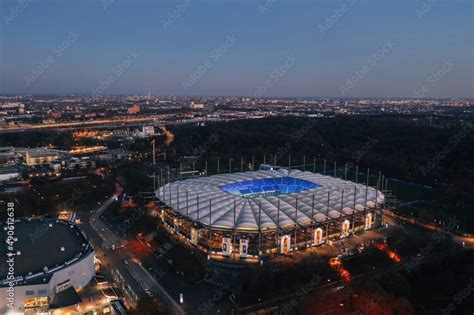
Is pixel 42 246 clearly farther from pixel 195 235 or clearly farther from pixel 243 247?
pixel 243 247

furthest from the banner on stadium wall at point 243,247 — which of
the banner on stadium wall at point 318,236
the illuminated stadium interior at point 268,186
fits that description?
the illuminated stadium interior at point 268,186

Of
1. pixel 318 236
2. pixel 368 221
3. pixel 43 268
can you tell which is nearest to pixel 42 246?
pixel 43 268

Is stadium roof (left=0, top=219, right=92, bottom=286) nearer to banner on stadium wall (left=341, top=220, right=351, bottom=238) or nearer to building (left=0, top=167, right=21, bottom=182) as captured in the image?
banner on stadium wall (left=341, top=220, right=351, bottom=238)

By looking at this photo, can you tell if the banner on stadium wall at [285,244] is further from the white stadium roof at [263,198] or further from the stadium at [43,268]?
the stadium at [43,268]

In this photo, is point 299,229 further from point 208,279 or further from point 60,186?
point 60,186

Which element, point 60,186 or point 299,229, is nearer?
point 299,229

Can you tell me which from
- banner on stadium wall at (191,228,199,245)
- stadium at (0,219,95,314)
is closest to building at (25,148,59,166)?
stadium at (0,219,95,314)

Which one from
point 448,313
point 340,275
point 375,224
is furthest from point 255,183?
point 448,313
